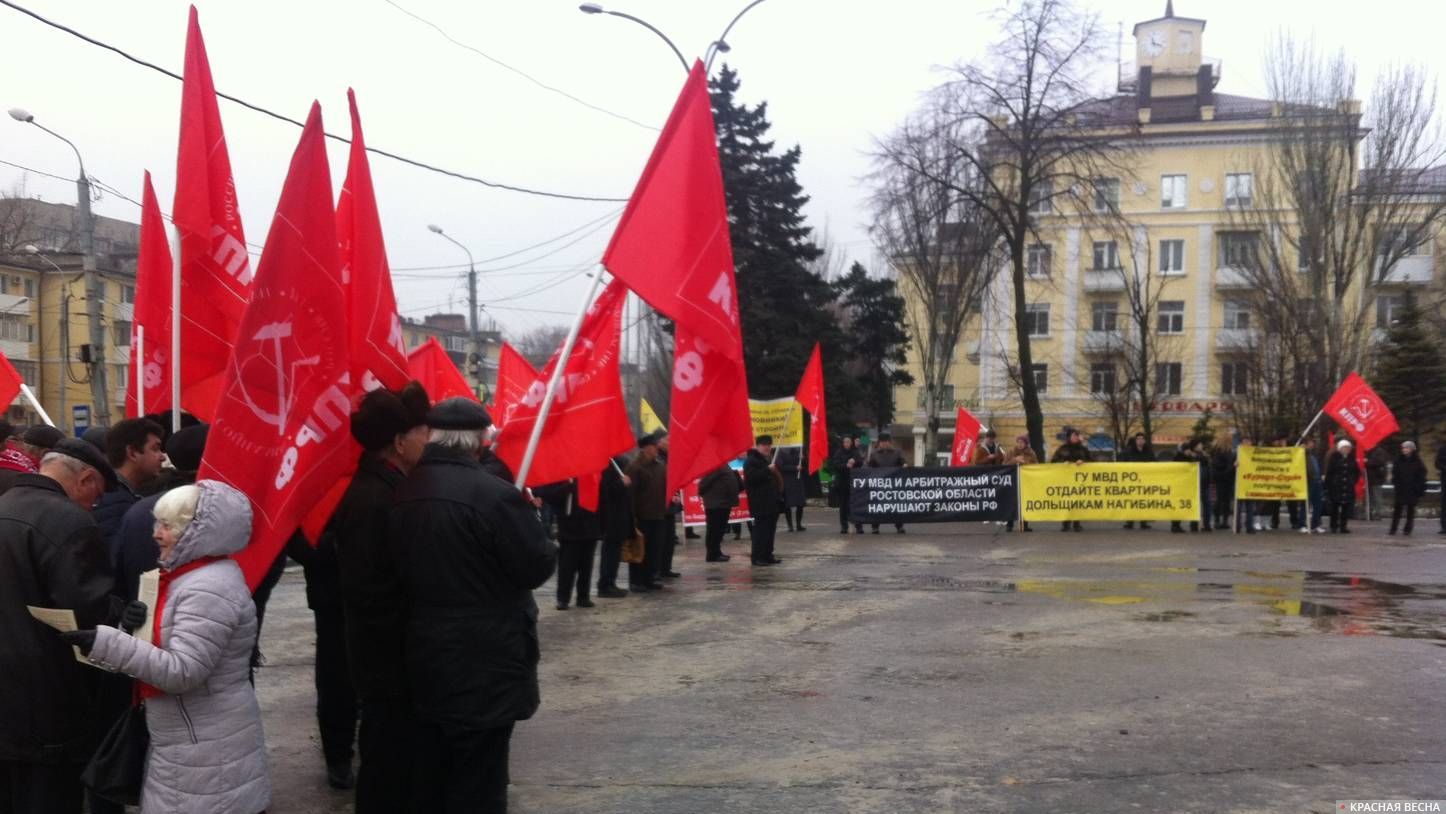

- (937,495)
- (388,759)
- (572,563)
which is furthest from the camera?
(937,495)

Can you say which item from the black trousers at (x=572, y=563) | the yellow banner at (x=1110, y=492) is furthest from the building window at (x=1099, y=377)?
the black trousers at (x=572, y=563)

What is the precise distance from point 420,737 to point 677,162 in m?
3.47

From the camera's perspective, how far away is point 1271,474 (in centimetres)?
2239

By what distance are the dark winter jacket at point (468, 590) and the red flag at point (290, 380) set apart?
0.64 metres

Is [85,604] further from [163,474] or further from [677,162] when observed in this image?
[677,162]

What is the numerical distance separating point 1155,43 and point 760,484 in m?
57.6

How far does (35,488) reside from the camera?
14.7 ft

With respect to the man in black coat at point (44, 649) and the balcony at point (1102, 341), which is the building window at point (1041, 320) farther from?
the man in black coat at point (44, 649)

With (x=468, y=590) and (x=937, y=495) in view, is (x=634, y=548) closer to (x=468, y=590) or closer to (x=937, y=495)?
(x=468, y=590)

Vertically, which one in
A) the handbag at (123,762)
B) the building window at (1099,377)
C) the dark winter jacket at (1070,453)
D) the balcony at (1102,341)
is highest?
the balcony at (1102,341)

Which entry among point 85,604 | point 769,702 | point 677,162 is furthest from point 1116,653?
point 85,604

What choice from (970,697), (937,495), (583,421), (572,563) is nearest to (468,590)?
(583,421)

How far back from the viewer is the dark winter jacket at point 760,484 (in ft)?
53.5

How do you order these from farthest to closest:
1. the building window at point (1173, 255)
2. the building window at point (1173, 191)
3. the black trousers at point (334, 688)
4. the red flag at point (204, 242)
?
1. the building window at point (1173, 255)
2. the building window at point (1173, 191)
3. the red flag at point (204, 242)
4. the black trousers at point (334, 688)
